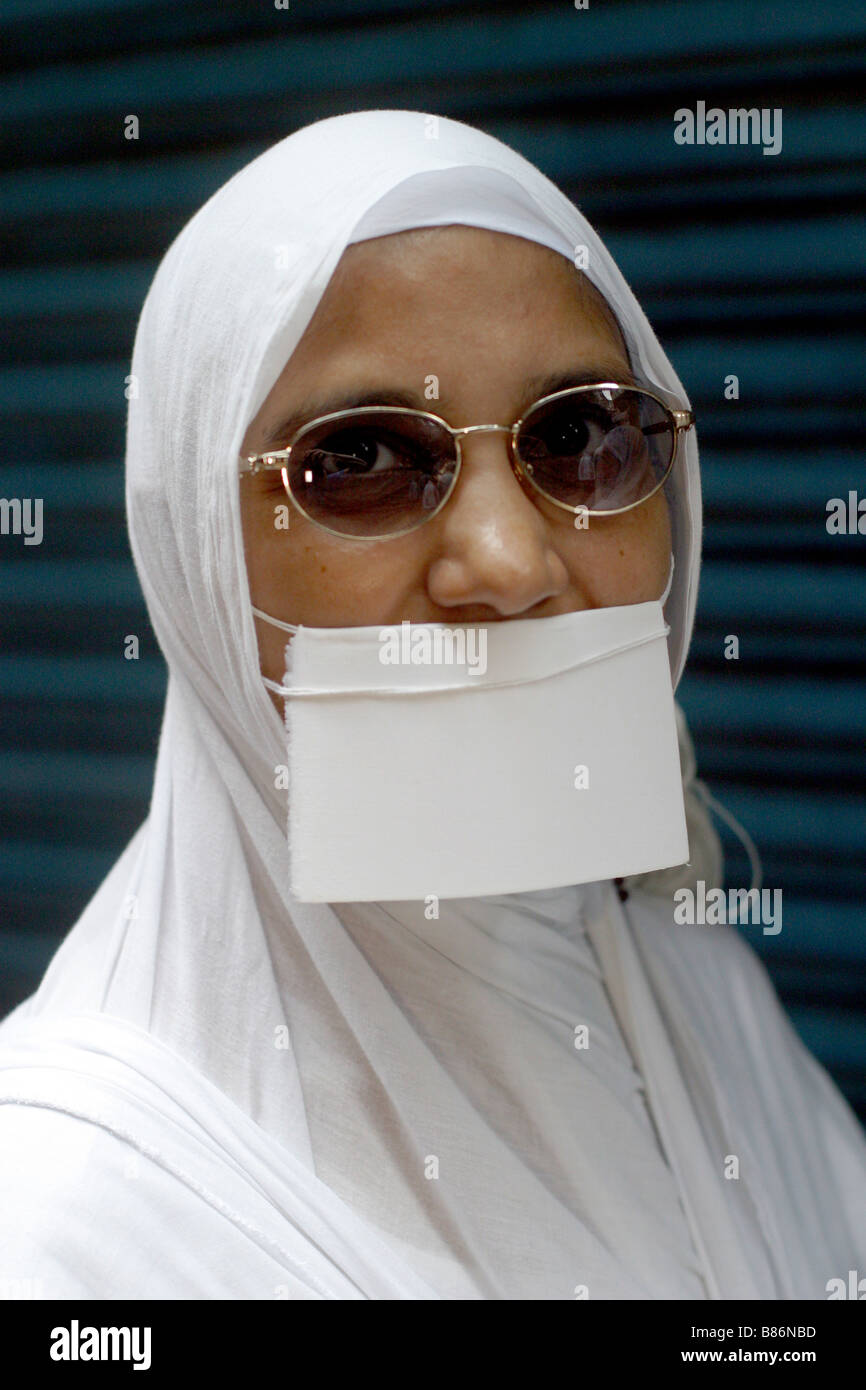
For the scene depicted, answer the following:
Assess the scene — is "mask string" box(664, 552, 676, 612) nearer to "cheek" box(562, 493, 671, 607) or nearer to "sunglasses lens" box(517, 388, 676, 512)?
"cheek" box(562, 493, 671, 607)

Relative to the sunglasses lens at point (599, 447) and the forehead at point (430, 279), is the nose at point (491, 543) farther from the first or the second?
the forehead at point (430, 279)

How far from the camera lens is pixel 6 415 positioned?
7.50 ft

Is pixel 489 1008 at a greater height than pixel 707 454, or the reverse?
pixel 707 454

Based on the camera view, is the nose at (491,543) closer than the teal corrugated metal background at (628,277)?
Yes

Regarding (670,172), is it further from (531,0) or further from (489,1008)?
(489,1008)

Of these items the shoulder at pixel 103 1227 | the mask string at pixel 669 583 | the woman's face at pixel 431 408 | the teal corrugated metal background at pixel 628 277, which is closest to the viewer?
the shoulder at pixel 103 1227

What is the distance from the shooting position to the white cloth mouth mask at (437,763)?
1185mm

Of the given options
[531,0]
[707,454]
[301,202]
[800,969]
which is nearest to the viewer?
[301,202]

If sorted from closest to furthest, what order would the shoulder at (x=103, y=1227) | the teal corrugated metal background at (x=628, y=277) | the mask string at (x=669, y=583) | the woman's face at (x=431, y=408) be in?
the shoulder at (x=103, y=1227)
the woman's face at (x=431, y=408)
the mask string at (x=669, y=583)
the teal corrugated metal background at (x=628, y=277)

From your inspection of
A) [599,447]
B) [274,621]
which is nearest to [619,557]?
[599,447]

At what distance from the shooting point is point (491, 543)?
1175 mm

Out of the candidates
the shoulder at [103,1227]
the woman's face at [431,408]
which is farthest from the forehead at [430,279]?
the shoulder at [103,1227]

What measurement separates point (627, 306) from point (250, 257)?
453 millimetres
